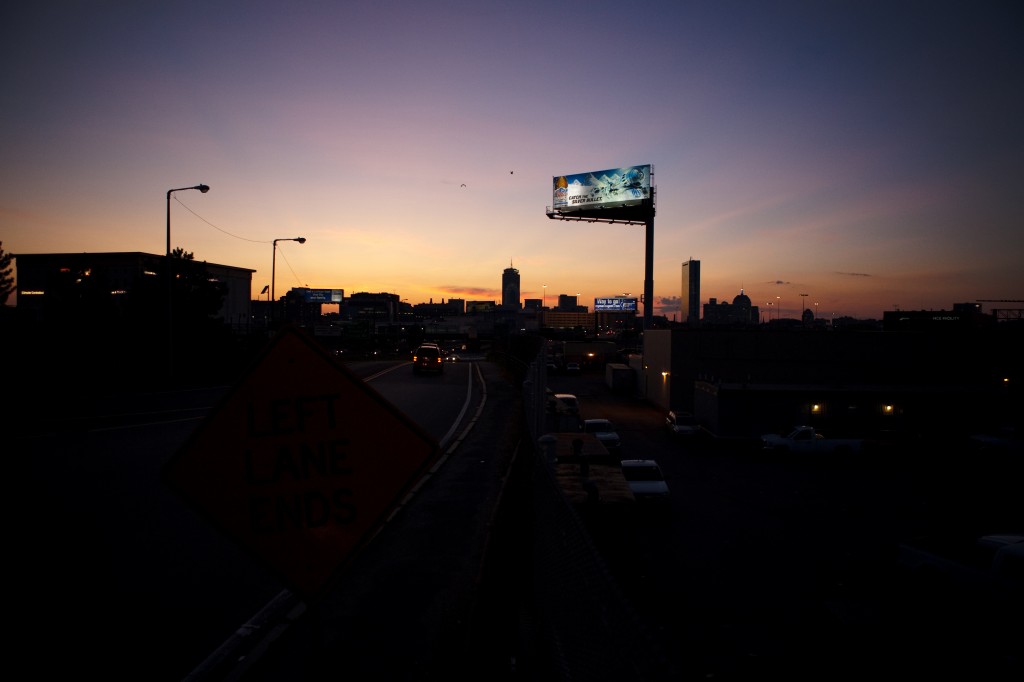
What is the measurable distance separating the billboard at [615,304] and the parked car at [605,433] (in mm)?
121816

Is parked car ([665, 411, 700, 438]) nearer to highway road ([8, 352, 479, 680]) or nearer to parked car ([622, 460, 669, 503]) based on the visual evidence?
parked car ([622, 460, 669, 503])

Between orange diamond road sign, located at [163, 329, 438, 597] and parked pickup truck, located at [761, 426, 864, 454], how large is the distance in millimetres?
24207

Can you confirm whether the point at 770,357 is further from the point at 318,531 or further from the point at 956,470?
the point at 318,531

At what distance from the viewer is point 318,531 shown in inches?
123

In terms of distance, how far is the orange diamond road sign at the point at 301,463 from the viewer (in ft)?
9.95

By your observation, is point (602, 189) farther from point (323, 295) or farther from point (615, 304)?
point (323, 295)

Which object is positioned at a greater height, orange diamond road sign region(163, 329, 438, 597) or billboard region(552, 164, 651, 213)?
billboard region(552, 164, 651, 213)

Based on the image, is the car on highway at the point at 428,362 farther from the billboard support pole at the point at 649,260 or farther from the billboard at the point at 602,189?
the billboard at the point at 602,189

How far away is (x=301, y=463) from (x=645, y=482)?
1393 cm

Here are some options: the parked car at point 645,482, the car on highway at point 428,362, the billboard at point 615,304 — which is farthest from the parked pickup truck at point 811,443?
the billboard at point 615,304

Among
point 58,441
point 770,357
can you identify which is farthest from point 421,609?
point 770,357

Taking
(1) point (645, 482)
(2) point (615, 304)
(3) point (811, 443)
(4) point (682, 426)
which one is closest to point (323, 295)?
(2) point (615, 304)

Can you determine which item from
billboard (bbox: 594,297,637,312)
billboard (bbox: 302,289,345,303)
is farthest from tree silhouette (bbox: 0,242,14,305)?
billboard (bbox: 594,297,637,312)

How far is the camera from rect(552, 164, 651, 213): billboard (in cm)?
6331
